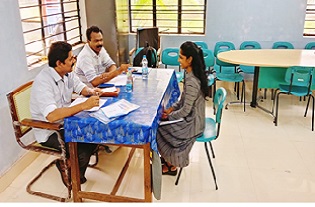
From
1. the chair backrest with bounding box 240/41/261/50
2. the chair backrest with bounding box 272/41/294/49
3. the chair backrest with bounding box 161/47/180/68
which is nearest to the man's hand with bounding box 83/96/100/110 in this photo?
the chair backrest with bounding box 161/47/180/68

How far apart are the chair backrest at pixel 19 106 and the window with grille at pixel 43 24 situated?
31.8 inches

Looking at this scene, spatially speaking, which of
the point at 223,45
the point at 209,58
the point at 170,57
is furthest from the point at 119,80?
the point at 223,45

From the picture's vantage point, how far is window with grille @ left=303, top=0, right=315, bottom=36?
17.2 feet

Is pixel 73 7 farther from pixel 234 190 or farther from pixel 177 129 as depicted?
pixel 234 190

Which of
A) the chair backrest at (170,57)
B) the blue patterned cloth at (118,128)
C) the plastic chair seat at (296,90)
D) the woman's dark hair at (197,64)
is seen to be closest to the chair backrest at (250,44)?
the chair backrest at (170,57)

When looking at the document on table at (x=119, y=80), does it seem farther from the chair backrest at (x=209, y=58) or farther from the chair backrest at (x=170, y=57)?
the chair backrest at (x=209, y=58)

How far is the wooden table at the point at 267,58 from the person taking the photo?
3.95 metres

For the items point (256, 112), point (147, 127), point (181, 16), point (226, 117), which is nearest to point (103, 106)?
Result: point (147, 127)

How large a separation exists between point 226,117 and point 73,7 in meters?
2.77

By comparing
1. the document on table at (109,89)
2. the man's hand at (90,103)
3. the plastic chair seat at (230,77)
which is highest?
the man's hand at (90,103)

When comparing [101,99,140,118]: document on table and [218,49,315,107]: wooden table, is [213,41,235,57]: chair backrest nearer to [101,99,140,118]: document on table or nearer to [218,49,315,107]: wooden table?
[218,49,315,107]: wooden table

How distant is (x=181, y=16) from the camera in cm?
562

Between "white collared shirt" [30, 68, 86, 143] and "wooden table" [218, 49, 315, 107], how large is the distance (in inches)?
93.0

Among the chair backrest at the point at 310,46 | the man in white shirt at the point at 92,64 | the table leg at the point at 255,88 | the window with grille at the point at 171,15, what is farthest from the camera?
the window with grille at the point at 171,15
